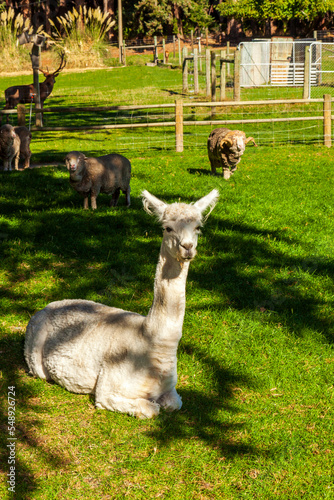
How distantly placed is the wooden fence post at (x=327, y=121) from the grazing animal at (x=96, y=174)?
777cm

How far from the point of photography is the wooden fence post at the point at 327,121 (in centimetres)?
1495

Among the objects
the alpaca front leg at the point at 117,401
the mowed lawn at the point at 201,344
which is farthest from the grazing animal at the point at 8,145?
the alpaca front leg at the point at 117,401

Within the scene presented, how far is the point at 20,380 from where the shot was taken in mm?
4988

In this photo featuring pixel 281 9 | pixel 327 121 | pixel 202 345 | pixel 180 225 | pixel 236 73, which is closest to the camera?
pixel 180 225

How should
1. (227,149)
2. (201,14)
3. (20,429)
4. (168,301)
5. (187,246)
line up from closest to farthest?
(187,246) < (168,301) < (20,429) < (227,149) < (201,14)

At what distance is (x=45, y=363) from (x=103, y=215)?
4.45 m

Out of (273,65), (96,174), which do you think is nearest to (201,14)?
(273,65)

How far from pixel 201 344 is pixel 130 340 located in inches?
54.1

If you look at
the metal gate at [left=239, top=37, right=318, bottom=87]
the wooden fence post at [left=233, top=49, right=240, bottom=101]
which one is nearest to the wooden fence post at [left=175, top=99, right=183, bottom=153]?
the wooden fence post at [left=233, top=49, right=240, bottom=101]

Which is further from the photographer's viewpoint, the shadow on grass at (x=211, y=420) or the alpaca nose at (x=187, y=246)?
the shadow on grass at (x=211, y=420)

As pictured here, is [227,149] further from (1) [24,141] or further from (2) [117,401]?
(2) [117,401]

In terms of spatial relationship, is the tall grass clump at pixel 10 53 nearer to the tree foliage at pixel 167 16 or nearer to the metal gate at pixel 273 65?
the metal gate at pixel 273 65

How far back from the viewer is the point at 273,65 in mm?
30453

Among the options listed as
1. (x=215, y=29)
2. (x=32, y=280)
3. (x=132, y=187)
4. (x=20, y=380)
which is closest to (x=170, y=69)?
(x=215, y=29)
